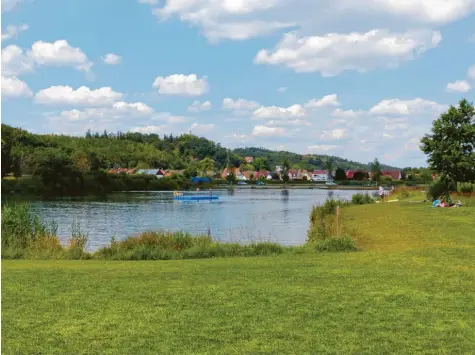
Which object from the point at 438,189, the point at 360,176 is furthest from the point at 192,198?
the point at 360,176

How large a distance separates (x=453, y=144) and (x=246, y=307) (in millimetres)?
31262

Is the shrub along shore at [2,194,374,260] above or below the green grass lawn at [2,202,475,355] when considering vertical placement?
below

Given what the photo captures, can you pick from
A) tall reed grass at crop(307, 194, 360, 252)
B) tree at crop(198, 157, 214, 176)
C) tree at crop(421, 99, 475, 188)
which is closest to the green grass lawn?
tall reed grass at crop(307, 194, 360, 252)

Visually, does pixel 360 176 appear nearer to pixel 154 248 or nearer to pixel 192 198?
pixel 192 198

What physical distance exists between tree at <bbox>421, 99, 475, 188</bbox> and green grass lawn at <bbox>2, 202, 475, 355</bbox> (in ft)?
79.2

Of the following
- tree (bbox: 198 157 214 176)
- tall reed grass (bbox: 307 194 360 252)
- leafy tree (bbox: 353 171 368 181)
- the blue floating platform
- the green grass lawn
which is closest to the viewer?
the green grass lawn

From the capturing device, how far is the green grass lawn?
5859mm

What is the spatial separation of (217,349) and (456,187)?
35050 millimetres

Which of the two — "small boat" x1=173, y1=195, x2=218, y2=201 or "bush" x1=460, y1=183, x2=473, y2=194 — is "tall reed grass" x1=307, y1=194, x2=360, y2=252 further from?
"small boat" x1=173, y1=195, x2=218, y2=201

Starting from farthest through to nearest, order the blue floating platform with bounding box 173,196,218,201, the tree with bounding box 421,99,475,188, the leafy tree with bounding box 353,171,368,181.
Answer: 1. the leafy tree with bounding box 353,171,368,181
2. the blue floating platform with bounding box 173,196,218,201
3. the tree with bounding box 421,99,475,188

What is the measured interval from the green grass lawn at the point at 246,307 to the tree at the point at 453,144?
24.1m

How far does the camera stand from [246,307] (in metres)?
7.46

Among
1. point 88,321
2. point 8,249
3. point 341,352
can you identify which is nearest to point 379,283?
point 341,352

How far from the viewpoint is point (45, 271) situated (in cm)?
1080
